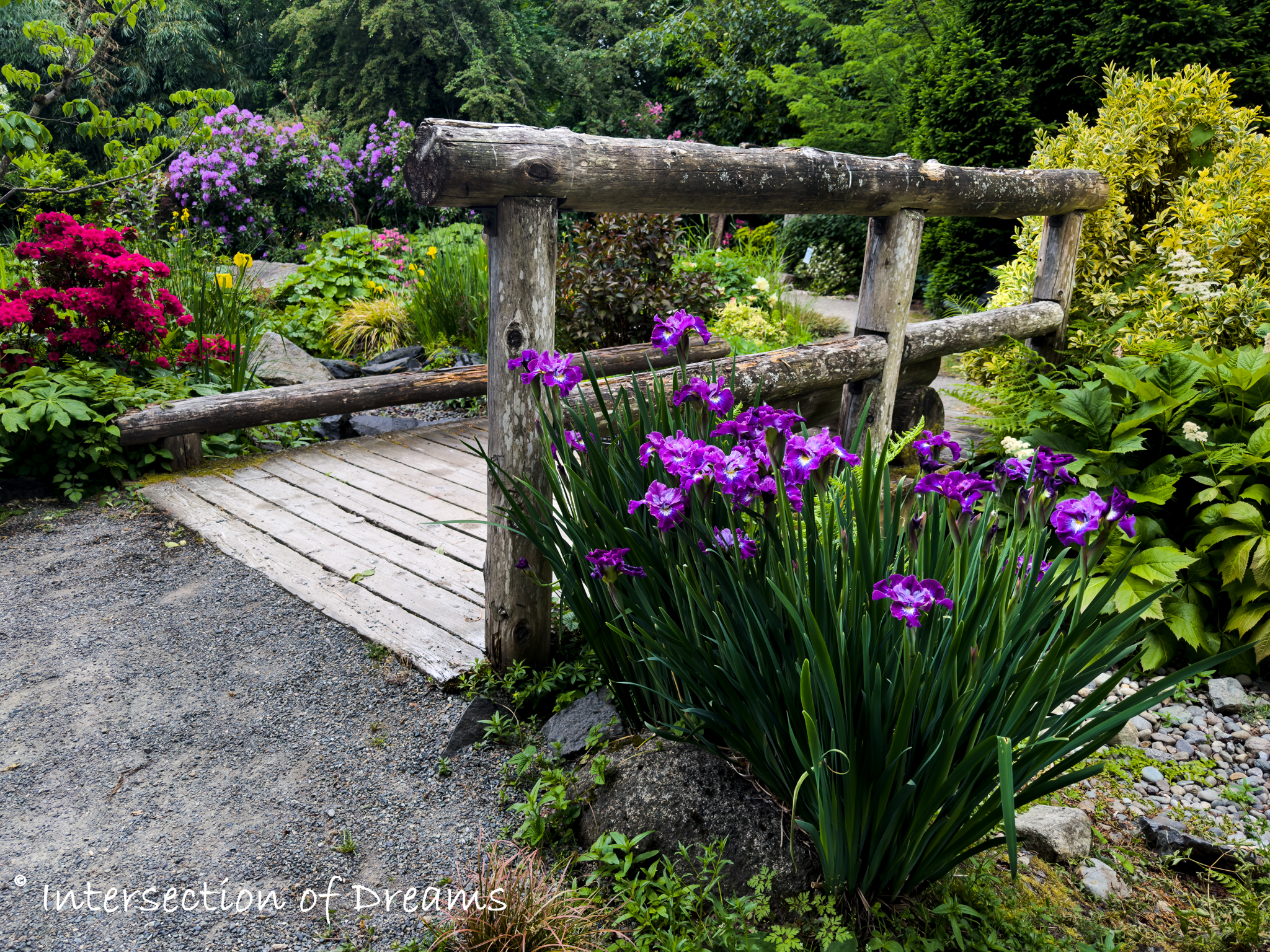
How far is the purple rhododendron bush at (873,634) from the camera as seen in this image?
1274mm

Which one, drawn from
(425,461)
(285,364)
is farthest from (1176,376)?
(285,364)

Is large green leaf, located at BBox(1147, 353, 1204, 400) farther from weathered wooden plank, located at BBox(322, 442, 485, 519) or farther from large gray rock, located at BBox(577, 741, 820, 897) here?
weathered wooden plank, located at BBox(322, 442, 485, 519)

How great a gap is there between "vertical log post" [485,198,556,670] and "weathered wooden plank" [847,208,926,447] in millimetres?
1658

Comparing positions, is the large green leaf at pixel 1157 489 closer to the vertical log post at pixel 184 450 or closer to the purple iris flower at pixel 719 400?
the purple iris flower at pixel 719 400

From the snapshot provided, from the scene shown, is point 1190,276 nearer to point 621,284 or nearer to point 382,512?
point 621,284

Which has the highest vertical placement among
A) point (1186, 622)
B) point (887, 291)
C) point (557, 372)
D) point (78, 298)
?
point (887, 291)

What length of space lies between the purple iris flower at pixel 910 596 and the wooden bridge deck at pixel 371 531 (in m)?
1.34

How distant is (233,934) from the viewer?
161cm

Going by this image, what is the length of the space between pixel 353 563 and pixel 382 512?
56 cm

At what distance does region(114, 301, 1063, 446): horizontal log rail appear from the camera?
3.04 m

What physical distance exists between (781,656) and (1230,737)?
78.4 inches

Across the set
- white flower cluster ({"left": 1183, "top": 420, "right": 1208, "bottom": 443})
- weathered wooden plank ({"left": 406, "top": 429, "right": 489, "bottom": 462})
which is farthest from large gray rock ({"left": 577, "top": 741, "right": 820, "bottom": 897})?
weathered wooden plank ({"left": 406, "top": 429, "right": 489, "bottom": 462})

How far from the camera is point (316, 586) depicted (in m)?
3.08

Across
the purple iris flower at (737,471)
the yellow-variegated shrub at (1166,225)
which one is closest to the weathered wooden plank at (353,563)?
the purple iris flower at (737,471)
